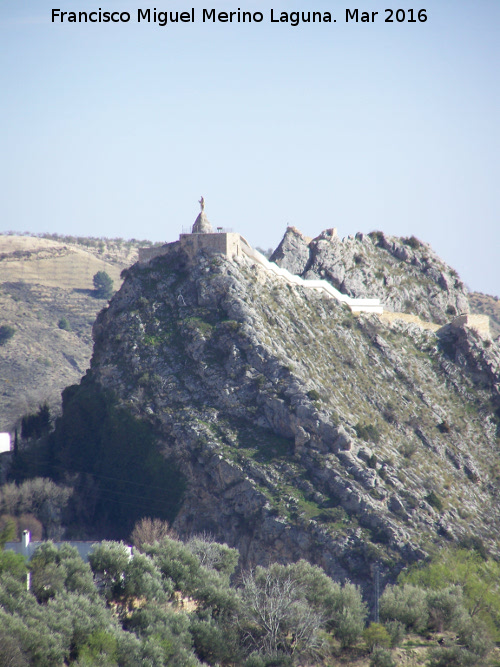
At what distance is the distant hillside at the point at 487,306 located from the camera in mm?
143375

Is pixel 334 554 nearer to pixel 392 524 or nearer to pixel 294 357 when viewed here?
pixel 392 524

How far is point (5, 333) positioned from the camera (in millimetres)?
120188

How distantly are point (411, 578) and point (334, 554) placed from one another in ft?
16.0

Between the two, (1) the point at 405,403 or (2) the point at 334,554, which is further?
(1) the point at 405,403

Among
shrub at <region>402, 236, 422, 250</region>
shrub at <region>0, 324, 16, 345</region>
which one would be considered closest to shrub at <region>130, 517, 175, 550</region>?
shrub at <region>402, 236, 422, 250</region>

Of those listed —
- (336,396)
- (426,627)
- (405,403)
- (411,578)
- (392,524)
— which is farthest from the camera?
(405,403)

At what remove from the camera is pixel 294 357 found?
62938 mm

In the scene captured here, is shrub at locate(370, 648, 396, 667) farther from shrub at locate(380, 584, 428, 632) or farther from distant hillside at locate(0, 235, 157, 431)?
distant hillside at locate(0, 235, 157, 431)

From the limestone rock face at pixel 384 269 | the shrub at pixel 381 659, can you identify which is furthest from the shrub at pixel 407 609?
the limestone rock face at pixel 384 269

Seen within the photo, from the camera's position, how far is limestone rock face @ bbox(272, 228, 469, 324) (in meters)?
77.6

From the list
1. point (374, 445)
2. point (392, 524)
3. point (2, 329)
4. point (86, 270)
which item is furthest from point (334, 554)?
point (86, 270)

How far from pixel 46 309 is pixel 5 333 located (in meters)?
14.8

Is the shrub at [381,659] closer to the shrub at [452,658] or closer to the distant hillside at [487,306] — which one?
the shrub at [452,658]

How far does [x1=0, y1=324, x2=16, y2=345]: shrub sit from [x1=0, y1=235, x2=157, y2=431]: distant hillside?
59 centimetres
